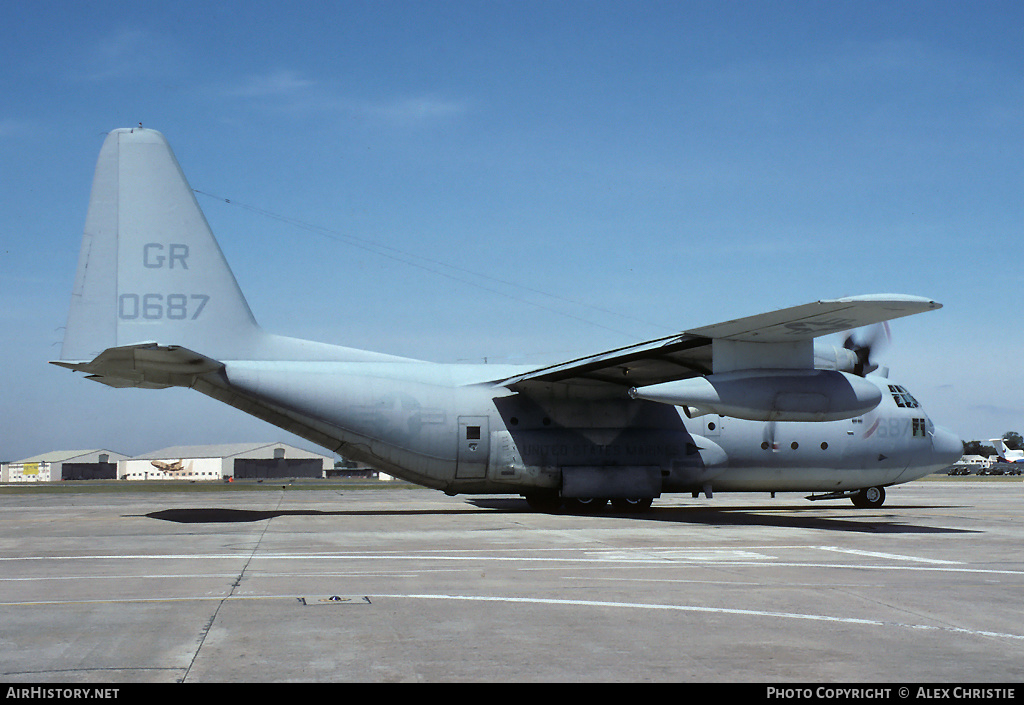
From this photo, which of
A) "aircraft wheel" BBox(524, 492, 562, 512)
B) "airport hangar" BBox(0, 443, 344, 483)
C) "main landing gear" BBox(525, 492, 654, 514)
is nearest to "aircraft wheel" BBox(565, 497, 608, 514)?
"main landing gear" BBox(525, 492, 654, 514)

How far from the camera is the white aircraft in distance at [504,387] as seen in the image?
19812 millimetres

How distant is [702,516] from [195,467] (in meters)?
100

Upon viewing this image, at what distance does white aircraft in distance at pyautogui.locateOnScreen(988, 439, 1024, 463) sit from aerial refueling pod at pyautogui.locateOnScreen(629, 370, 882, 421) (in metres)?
97.5

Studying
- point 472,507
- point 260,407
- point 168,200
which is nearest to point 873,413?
point 472,507

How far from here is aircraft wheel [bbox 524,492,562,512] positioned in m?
25.6

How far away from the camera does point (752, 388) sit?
19438mm

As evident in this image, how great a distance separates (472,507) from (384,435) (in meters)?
7.24

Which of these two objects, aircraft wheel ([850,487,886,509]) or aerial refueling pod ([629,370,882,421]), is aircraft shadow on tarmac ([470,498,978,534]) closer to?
aircraft wheel ([850,487,886,509])

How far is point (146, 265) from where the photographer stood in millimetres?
21000

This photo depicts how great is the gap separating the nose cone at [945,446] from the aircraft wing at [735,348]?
345 inches

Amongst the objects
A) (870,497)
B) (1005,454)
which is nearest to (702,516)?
(870,497)

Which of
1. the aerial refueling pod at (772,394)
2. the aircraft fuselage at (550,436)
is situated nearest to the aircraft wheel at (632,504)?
the aircraft fuselage at (550,436)

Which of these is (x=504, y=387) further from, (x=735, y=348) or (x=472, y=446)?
(x=735, y=348)

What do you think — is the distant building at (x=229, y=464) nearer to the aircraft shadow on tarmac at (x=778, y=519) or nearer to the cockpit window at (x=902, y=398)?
the aircraft shadow on tarmac at (x=778, y=519)
